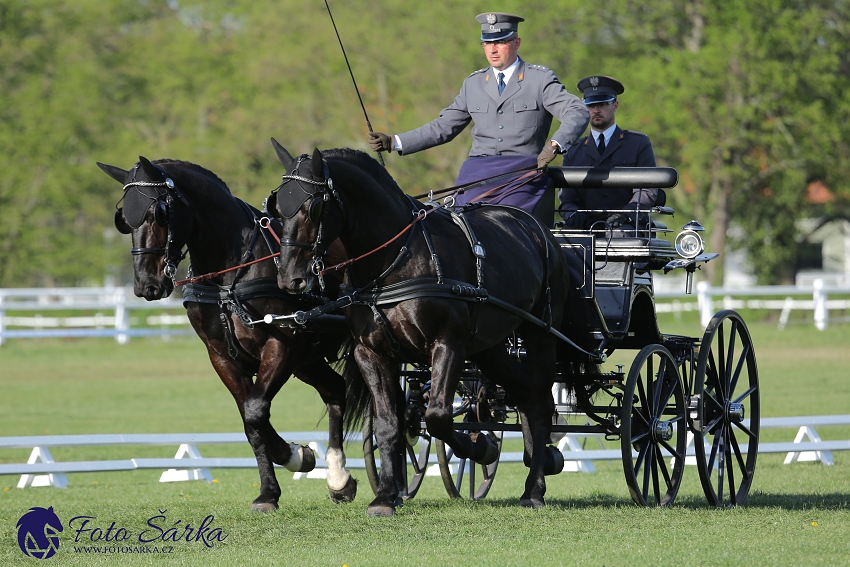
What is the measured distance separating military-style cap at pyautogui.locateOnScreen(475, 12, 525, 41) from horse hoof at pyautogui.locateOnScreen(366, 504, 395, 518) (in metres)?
3.06

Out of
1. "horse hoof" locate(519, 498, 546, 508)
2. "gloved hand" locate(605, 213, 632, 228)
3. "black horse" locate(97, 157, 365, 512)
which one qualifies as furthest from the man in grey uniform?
"horse hoof" locate(519, 498, 546, 508)

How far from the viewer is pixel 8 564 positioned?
18.8 ft

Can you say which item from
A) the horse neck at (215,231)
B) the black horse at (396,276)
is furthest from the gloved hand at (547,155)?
the horse neck at (215,231)

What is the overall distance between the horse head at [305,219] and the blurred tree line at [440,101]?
2561 cm

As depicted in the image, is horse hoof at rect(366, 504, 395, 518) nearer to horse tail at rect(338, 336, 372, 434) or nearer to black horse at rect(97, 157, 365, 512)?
black horse at rect(97, 157, 365, 512)

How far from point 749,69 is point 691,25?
10.1 feet

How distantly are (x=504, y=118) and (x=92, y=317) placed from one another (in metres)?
21.5

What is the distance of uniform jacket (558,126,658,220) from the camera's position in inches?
332

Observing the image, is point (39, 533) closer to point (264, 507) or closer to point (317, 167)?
point (264, 507)

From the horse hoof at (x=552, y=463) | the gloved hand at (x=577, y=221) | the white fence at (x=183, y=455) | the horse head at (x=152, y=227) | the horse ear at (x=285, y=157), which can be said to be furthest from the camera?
the white fence at (x=183, y=455)

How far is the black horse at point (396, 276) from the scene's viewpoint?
614 cm

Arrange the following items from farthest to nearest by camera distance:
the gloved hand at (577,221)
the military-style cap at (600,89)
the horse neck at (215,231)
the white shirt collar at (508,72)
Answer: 1. the military-style cap at (600,89)
2. the gloved hand at (577,221)
3. the white shirt collar at (508,72)
4. the horse neck at (215,231)

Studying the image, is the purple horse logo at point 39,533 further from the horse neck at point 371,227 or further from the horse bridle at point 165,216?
the horse neck at point 371,227

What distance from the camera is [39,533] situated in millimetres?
6336
